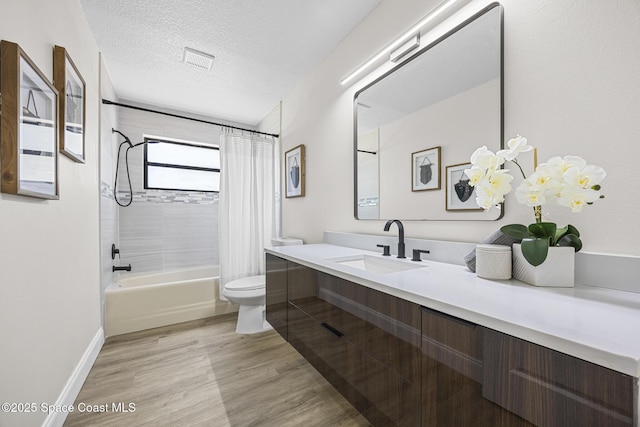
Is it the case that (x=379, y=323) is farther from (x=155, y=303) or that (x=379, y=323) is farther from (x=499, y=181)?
(x=155, y=303)

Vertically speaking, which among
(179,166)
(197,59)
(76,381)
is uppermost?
(197,59)

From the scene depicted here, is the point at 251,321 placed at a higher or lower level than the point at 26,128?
lower

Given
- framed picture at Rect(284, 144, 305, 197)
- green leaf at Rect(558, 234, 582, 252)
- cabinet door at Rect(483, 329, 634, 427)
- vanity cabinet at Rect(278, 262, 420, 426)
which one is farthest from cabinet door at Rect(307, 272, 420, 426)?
framed picture at Rect(284, 144, 305, 197)

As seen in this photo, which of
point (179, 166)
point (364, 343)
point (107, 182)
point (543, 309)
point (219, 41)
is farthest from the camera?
point (179, 166)

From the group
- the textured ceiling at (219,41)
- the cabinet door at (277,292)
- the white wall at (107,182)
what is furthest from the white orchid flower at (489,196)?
the white wall at (107,182)

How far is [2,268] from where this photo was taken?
0.88 meters

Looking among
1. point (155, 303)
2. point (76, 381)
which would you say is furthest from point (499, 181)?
point (155, 303)

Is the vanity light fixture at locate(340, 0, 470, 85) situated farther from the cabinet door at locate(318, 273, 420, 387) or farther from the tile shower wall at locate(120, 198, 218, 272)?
the tile shower wall at locate(120, 198, 218, 272)

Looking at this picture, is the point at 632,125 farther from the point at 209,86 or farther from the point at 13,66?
the point at 209,86

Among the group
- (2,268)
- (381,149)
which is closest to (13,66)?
(2,268)

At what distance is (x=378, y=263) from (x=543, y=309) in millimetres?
900

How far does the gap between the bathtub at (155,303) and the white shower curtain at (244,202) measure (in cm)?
19

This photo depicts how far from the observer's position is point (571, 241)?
0.87 m

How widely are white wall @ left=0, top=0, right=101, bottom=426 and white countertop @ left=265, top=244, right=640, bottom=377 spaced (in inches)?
50.1
